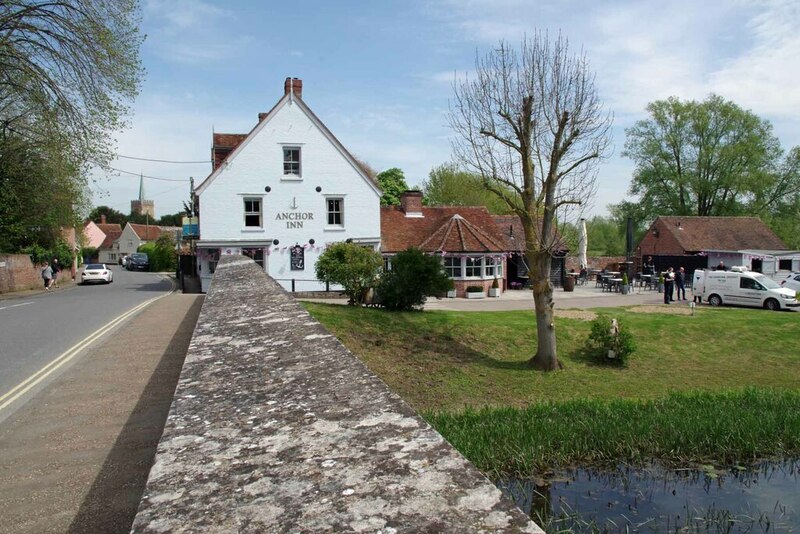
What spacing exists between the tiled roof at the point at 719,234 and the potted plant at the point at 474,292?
21.1m

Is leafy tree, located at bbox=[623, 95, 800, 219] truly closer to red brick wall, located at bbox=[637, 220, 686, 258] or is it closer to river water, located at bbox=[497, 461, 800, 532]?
red brick wall, located at bbox=[637, 220, 686, 258]

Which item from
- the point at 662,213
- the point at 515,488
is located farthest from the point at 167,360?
the point at 662,213

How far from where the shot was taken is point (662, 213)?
199 ft

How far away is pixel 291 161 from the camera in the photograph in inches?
1319

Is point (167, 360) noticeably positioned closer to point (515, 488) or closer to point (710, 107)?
point (515, 488)

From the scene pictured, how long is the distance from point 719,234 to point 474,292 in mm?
26117

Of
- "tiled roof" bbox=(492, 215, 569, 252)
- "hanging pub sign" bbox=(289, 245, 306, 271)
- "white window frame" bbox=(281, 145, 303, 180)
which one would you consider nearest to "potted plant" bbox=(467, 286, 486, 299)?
"tiled roof" bbox=(492, 215, 569, 252)

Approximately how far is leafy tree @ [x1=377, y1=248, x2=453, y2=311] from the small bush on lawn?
572 cm

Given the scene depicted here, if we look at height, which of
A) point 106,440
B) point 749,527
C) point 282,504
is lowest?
point 749,527

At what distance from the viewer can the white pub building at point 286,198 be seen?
106 feet

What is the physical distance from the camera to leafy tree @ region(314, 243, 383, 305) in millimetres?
21797

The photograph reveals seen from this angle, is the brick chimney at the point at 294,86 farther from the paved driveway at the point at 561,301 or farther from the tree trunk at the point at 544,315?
the tree trunk at the point at 544,315

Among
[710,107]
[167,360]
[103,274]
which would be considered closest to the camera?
[167,360]

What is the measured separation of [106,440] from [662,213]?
62225mm
